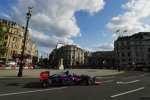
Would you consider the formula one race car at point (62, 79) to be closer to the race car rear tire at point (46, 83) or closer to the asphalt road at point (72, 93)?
the race car rear tire at point (46, 83)

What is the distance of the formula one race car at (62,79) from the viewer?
1558cm

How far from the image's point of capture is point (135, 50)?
105000 mm

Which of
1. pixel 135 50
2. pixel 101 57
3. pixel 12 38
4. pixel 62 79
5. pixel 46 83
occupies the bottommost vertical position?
pixel 46 83

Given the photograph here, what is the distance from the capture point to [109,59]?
→ 16400 centimetres

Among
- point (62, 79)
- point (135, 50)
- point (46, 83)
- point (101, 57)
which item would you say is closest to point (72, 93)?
point (46, 83)

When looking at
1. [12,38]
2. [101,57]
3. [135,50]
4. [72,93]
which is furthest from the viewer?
[101,57]

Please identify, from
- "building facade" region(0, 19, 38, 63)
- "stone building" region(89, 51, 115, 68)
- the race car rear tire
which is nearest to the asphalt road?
the race car rear tire

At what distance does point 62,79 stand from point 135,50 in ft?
313

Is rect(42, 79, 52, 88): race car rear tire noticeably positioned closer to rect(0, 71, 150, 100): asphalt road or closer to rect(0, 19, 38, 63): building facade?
rect(0, 71, 150, 100): asphalt road

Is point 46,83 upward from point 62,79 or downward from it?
downward

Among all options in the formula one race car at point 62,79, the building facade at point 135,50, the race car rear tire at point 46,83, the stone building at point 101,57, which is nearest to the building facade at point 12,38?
the building facade at point 135,50

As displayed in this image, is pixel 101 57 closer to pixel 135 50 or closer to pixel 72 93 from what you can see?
pixel 135 50

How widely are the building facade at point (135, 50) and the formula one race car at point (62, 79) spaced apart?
88.7 meters

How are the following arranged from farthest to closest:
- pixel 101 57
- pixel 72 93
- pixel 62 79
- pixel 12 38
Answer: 1. pixel 101 57
2. pixel 12 38
3. pixel 62 79
4. pixel 72 93
